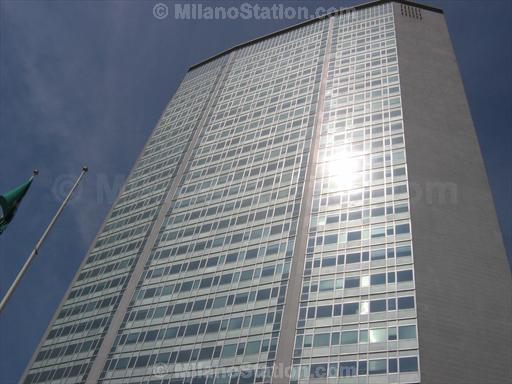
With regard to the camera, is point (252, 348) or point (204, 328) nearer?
point (252, 348)

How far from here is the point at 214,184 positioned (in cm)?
8269

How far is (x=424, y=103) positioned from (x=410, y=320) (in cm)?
3941

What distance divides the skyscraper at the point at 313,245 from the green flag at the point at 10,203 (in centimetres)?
2849

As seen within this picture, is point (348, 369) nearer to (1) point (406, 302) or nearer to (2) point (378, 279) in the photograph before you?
(1) point (406, 302)

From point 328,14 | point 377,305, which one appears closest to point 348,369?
point 377,305

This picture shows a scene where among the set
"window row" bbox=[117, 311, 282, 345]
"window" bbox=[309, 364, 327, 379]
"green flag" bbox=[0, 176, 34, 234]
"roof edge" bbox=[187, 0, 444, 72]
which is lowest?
"green flag" bbox=[0, 176, 34, 234]

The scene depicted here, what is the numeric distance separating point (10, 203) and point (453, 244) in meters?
42.8

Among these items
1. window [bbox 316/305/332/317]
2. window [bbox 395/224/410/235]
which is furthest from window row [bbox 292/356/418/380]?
window [bbox 395/224/410/235]

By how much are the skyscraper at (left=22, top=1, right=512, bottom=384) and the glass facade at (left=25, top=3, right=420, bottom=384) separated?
8.4 inches

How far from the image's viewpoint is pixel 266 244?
217 ft

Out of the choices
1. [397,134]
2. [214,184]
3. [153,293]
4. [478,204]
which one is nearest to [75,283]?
[153,293]

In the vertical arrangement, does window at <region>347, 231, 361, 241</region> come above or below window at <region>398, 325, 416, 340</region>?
above

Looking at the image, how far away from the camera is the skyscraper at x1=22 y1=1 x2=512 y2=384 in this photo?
1975 inches

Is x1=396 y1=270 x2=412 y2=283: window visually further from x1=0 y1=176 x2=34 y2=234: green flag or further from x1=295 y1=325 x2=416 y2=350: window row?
x1=0 y1=176 x2=34 y2=234: green flag
